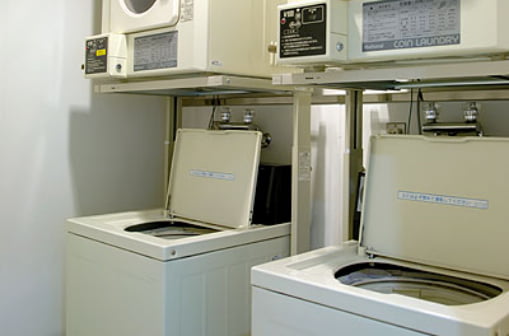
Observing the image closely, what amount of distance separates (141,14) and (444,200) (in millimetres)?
1376

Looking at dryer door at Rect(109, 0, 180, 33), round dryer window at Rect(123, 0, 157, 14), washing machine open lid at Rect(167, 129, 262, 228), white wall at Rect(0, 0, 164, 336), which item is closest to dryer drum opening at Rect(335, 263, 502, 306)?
washing machine open lid at Rect(167, 129, 262, 228)

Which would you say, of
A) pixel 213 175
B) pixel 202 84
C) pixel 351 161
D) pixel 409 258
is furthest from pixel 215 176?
pixel 409 258

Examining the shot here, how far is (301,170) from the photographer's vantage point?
219 centimetres

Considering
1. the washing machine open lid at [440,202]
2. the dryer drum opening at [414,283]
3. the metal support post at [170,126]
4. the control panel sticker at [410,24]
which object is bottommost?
the dryer drum opening at [414,283]

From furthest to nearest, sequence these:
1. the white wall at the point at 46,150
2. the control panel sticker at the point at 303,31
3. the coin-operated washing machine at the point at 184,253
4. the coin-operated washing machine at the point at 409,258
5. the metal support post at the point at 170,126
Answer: the metal support post at the point at 170,126, the white wall at the point at 46,150, the coin-operated washing machine at the point at 184,253, the control panel sticker at the point at 303,31, the coin-operated washing machine at the point at 409,258

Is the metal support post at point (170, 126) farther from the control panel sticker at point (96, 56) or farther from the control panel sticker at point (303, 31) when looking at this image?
the control panel sticker at point (303, 31)

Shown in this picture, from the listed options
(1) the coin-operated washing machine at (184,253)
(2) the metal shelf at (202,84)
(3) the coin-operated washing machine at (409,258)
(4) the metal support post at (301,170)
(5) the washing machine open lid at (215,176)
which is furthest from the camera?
(5) the washing machine open lid at (215,176)

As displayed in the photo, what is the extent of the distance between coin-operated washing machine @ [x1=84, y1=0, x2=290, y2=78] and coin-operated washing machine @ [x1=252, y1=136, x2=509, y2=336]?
0.65 m

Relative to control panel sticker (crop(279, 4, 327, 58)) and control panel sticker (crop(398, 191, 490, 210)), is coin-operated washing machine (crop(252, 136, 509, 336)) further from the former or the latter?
control panel sticker (crop(279, 4, 327, 58))

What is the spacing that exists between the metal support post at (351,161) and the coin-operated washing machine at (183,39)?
15.4 inches

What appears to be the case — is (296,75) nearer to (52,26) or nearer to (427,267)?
(427,267)

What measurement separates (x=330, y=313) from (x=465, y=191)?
24.2 inches

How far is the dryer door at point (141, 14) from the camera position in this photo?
199cm

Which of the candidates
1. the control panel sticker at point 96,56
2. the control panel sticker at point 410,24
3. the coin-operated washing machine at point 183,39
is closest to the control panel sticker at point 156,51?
the coin-operated washing machine at point 183,39
